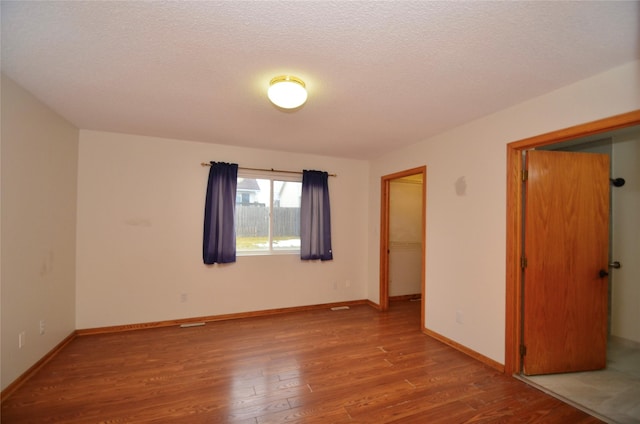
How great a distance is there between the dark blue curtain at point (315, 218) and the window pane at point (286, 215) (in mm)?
161

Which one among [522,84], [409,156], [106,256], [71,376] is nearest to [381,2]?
[522,84]

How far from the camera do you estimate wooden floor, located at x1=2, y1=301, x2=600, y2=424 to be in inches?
74.3

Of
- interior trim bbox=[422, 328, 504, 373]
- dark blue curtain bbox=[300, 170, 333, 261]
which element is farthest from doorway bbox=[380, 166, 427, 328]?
interior trim bbox=[422, 328, 504, 373]

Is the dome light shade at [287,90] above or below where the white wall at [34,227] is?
above

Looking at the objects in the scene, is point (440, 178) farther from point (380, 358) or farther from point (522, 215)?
point (380, 358)

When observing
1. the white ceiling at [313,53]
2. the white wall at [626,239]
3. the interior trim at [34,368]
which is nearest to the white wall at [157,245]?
the interior trim at [34,368]

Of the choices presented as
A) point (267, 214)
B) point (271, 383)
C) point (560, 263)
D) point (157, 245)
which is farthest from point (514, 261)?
point (157, 245)

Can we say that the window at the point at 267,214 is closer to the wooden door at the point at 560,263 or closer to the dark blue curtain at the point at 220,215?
the dark blue curtain at the point at 220,215

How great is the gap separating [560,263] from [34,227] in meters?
4.62

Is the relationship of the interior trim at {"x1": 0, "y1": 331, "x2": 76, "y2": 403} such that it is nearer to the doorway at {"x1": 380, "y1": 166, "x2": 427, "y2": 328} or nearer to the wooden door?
the wooden door

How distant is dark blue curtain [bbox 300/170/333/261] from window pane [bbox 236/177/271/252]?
1.79ft

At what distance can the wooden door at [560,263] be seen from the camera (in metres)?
2.38

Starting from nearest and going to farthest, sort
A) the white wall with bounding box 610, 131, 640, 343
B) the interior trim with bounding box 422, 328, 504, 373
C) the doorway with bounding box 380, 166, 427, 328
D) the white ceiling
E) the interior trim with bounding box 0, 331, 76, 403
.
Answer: the white ceiling → the interior trim with bounding box 0, 331, 76, 403 → the interior trim with bounding box 422, 328, 504, 373 → the white wall with bounding box 610, 131, 640, 343 → the doorway with bounding box 380, 166, 427, 328

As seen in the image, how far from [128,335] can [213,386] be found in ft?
5.62
